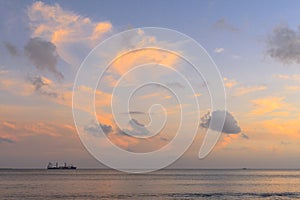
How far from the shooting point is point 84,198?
87188 millimetres

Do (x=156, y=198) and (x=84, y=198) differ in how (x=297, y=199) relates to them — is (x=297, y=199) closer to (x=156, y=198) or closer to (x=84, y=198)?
(x=156, y=198)

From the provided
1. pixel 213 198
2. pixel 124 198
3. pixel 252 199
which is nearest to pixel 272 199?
pixel 252 199

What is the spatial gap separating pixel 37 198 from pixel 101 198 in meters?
13.8

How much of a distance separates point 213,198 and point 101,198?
80.1ft

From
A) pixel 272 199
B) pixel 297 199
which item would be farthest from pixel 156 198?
pixel 297 199

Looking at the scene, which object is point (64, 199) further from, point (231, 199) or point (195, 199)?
point (231, 199)

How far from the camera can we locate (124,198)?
8788 centimetres

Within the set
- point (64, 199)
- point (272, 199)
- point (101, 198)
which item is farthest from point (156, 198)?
point (272, 199)

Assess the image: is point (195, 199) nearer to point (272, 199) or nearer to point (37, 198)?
point (272, 199)

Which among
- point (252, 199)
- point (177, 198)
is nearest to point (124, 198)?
point (177, 198)

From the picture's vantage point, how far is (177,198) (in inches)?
3391

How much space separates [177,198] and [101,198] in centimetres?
1663

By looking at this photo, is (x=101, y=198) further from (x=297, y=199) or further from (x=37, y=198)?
(x=297, y=199)

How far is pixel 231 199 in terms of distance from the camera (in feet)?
279
